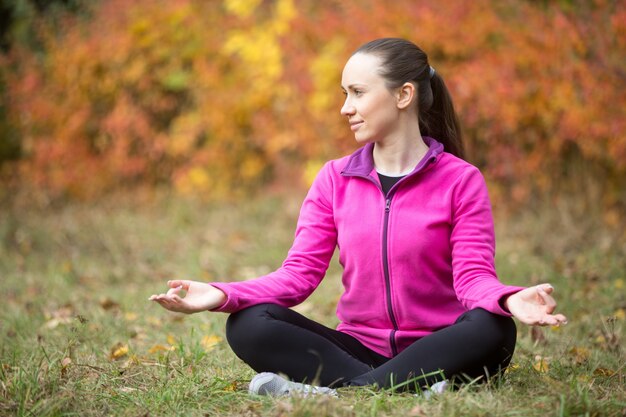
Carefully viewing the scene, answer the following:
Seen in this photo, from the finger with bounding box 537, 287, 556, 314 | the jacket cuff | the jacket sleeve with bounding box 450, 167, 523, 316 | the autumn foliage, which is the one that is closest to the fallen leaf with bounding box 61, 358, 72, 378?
the jacket cuff

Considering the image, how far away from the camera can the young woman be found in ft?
9.10

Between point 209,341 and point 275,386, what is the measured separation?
3.84 feet

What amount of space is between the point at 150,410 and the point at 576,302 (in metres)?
2.96

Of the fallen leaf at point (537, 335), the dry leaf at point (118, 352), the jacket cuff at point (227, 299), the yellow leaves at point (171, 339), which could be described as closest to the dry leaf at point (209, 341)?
the yellow leaves at point (171, 339)

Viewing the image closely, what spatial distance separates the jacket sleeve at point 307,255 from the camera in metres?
3.00

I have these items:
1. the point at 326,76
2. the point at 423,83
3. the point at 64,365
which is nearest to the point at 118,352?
the point at 64,365

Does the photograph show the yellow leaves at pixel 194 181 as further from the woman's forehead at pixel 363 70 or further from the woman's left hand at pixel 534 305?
the woman's left hand at pixel 534 305

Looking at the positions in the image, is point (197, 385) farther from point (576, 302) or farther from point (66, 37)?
point (66, 37)

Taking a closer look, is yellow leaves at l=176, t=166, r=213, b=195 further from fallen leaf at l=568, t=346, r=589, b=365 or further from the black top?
the black top

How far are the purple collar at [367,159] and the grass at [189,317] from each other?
0.85 m

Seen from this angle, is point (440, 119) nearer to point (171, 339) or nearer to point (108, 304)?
point (171, 339)

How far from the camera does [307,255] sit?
316cm

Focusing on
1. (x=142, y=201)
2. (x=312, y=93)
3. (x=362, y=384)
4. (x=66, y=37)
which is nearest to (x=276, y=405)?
(x=362, y=384)

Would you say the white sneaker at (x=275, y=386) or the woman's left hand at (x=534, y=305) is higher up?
the woman's left hand at (x=534, y=305)
